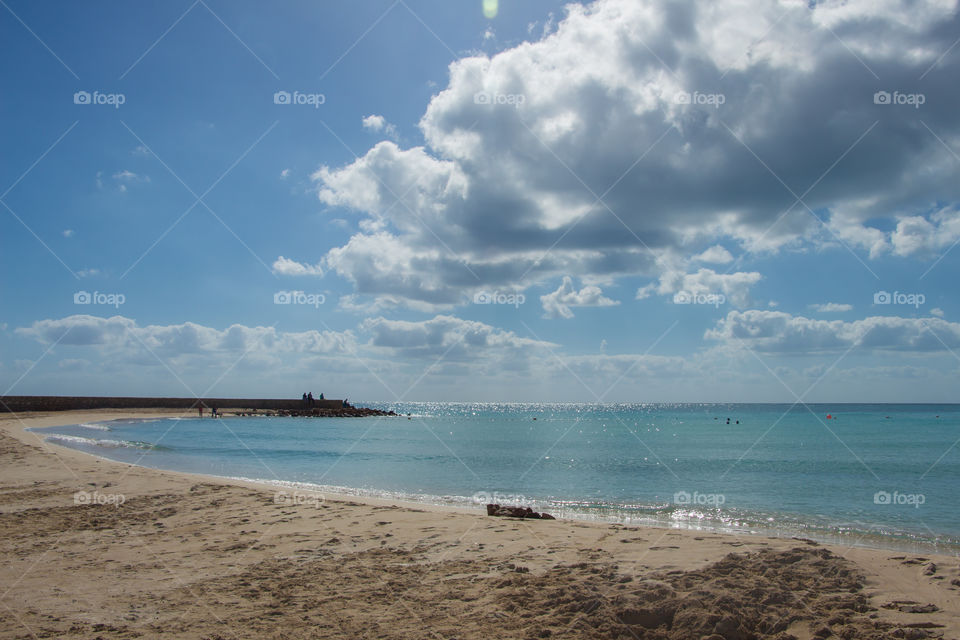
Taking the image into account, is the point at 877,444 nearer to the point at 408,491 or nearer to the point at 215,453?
the point at 408,491

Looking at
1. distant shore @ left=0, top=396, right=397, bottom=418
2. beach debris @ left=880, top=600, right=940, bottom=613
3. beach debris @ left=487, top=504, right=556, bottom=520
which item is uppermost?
beach debris @ left=880, top=600, right=940, bottom=613

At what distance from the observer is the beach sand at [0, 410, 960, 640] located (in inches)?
228

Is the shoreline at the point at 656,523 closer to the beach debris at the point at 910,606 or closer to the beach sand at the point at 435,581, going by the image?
the beach sand at the point at 435,581

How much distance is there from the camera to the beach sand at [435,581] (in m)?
5.78

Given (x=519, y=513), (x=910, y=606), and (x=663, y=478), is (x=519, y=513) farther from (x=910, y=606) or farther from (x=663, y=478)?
(x=663, y=478)

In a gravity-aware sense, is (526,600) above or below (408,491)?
above

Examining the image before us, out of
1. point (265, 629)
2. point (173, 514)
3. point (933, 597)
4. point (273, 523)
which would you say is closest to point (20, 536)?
point (173, 514)

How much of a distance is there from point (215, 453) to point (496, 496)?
20.0 meters

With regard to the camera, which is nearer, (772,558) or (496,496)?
(772,558)

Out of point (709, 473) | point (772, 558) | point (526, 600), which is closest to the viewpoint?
point (526, 600)

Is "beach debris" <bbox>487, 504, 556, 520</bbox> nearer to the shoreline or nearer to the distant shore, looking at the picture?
the shoreline

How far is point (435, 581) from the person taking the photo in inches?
290

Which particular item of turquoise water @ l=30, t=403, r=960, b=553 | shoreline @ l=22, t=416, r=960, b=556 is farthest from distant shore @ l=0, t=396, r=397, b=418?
shoreline @ l=22, t=416, r=960, b=556

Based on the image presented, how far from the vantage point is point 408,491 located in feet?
59.9
